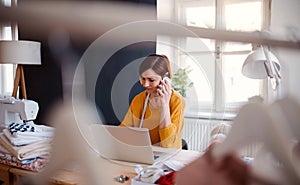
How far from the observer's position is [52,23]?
0.21 metres

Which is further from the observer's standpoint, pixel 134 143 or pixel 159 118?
pixel 159 118

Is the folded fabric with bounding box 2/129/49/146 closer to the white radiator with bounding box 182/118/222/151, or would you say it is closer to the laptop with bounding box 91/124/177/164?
the laptop with bounding box 91/124/177/164

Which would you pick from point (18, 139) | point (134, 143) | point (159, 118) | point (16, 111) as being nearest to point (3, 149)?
point (18, 139)

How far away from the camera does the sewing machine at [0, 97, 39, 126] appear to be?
1.19m

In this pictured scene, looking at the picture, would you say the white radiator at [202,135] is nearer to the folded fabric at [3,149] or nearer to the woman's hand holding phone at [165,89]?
the woman's hand holding phone at [165,89]

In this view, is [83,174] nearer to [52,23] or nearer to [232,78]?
[52,23]

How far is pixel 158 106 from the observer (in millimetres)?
1381

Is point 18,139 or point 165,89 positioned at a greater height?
point 165,89

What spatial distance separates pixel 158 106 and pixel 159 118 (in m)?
0.08

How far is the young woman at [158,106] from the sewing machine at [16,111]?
388 millimetres

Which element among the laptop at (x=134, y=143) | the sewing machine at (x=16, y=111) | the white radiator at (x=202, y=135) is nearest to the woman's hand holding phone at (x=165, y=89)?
the white radiator at (x=202, y=135)

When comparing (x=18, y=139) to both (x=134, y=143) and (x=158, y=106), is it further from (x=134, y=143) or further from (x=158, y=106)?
(x=158, y=106)

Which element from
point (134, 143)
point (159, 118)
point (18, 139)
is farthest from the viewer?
point (159, 118)

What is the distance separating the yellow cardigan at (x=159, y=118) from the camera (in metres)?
1.20
